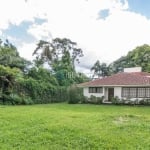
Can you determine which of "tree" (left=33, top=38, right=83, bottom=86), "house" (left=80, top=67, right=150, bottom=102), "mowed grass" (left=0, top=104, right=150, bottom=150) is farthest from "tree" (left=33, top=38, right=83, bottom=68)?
"mowed grass" (left=0, top=104, right=150, bottom=150)

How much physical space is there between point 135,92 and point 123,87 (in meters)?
1.47

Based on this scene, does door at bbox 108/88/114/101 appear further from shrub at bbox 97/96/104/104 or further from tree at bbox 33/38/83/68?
tree at bbox 33/38/83/68

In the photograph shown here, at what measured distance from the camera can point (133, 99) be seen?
1364 inches

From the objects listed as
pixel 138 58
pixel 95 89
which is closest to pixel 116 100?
pixel 95 89

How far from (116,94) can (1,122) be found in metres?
23.9

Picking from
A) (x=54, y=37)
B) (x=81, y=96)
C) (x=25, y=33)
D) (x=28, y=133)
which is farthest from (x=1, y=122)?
(x=54, y=37)

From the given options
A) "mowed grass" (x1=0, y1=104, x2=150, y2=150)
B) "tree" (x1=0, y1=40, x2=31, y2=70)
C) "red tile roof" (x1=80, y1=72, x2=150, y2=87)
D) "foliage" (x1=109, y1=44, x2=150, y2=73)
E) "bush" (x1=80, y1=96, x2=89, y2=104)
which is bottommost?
"mowed grass" (x1=0, y1=104, x2=150, y2=150)

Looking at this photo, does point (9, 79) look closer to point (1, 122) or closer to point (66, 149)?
point (1, 122)

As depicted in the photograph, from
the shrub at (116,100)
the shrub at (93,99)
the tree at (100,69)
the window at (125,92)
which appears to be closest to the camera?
the shrub at (116,100)

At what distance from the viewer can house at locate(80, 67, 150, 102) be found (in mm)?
34500

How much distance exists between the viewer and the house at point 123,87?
34.5 metres

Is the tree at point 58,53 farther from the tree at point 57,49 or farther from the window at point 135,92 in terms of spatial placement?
the window at point 135,92

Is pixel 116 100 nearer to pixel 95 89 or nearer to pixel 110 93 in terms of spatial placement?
pixel 110 93

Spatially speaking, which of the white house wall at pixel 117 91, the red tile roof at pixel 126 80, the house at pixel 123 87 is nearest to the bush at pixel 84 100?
the house at pixel 123 87
